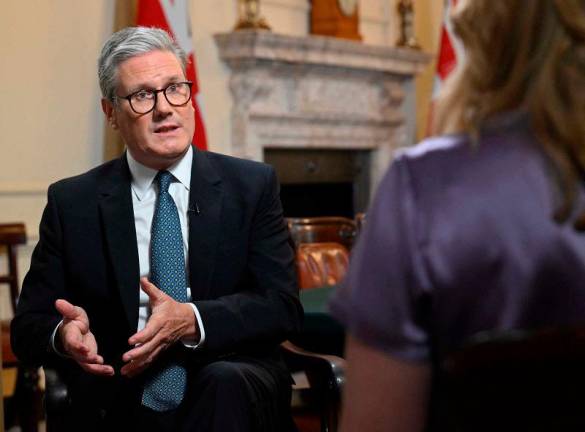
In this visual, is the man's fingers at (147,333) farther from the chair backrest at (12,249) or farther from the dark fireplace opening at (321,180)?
the dark fireplace opening at (321,180)

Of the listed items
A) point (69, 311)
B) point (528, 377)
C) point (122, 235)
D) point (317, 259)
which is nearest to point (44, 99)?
point (317, 259)

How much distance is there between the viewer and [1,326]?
3855 mm

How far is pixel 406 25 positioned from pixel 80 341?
5043mm

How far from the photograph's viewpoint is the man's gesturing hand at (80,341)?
213 cm

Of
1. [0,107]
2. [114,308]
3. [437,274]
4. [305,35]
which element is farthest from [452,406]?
A: [305,35]

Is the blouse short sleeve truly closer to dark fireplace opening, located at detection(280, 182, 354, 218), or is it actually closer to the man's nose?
the man's nose

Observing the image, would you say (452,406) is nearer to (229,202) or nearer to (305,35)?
(229,202)

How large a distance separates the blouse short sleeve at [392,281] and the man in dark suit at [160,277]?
4.16 ft

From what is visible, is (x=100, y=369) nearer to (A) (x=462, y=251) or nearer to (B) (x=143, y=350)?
(B) (x=143, y=350)

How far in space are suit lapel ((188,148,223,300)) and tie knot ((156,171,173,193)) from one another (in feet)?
0.19

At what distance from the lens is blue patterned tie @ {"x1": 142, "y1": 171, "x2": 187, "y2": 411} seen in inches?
89.2

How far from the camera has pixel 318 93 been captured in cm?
621

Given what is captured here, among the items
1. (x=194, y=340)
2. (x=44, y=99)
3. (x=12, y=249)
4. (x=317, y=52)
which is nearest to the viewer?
(x=194, y=340)

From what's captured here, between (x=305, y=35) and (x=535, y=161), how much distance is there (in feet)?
17.6
